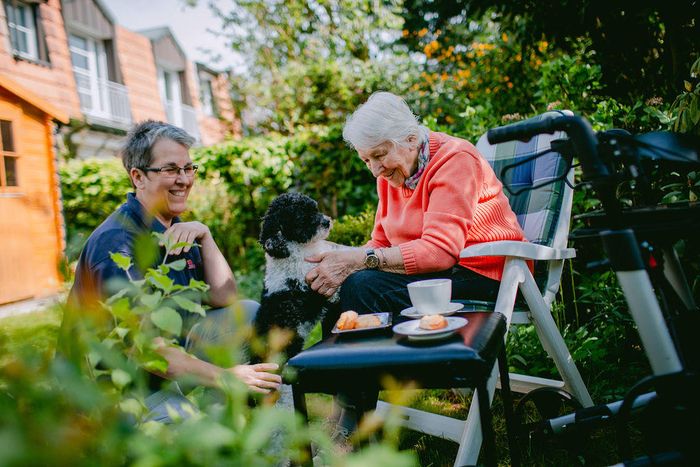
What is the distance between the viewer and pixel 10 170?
731cm

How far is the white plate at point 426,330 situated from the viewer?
59.0 inches

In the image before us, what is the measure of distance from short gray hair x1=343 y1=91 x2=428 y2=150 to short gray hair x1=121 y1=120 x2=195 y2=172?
78cm

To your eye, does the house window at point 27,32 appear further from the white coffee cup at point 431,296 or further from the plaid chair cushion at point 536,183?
the white coffee cup at point 431,296

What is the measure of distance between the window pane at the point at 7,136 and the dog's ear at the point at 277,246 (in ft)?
21.1

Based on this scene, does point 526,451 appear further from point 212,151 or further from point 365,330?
point 212,151

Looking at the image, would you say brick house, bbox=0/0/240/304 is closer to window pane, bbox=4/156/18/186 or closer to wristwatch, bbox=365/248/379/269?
window pane, bbox=4/156/18/186

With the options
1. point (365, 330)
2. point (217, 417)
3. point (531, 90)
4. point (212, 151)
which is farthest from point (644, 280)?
point (212, 151)

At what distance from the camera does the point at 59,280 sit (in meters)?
0.88

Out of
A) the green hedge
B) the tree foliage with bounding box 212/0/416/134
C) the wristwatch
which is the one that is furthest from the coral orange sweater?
the tree foliage with bounding box 212/0/416/134

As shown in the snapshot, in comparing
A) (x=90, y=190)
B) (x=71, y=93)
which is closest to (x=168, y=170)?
(x=90, y=190)

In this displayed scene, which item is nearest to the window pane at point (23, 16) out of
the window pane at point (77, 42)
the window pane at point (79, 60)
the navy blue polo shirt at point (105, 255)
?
the window pane at point (77, 42)

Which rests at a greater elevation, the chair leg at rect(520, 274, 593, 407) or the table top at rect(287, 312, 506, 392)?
the table top at rect(287, 312, 506, 392)

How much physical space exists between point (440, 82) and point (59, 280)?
307 inches

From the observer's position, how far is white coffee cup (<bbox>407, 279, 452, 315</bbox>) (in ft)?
5.61
